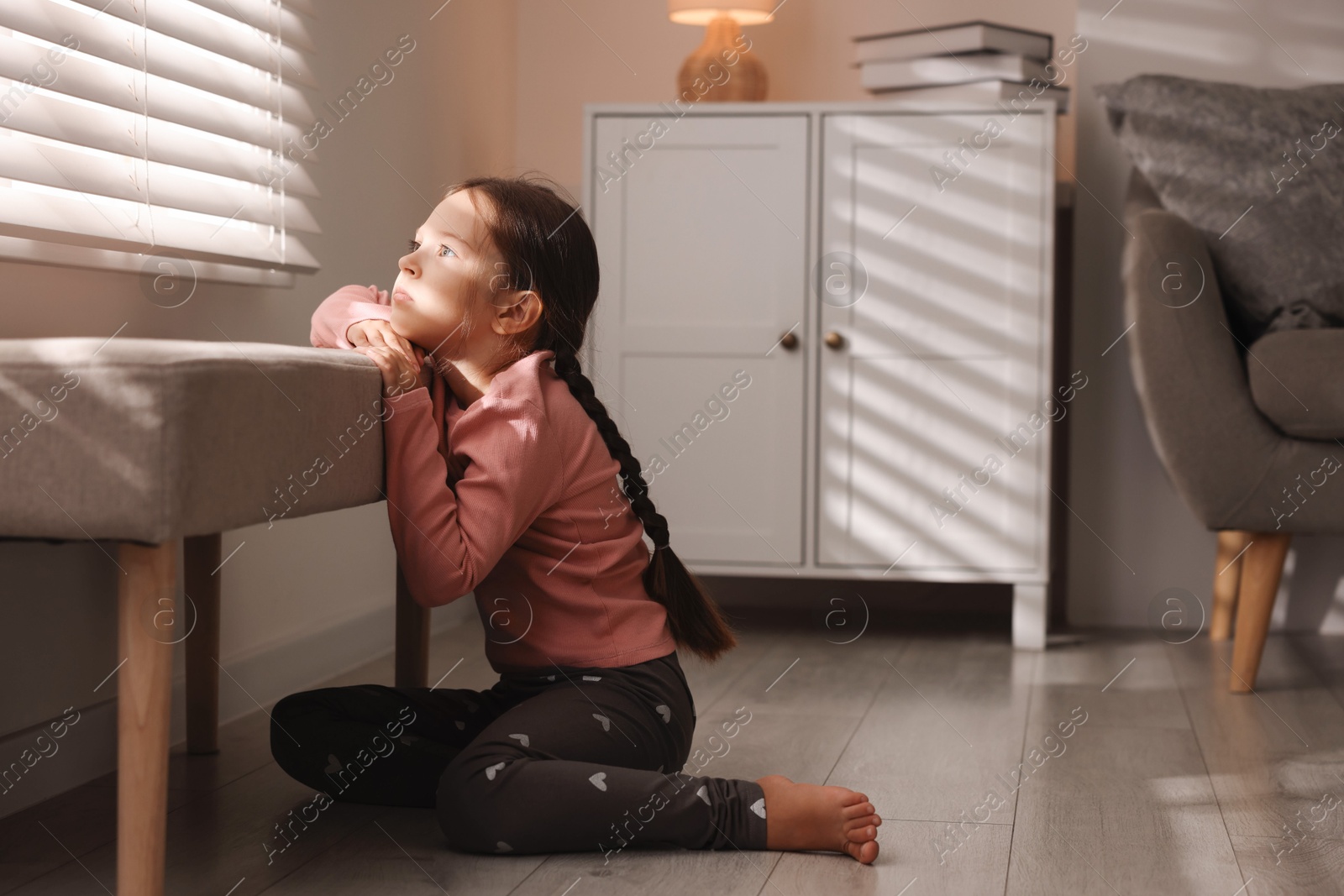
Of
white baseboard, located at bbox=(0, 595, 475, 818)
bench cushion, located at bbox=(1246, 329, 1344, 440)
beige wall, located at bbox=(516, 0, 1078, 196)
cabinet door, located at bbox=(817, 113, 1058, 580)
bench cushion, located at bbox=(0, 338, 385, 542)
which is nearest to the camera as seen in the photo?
bench cushion, located at bbox=(0, 338, 385, 542)

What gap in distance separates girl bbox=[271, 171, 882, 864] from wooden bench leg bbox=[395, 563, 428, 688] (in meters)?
0.12

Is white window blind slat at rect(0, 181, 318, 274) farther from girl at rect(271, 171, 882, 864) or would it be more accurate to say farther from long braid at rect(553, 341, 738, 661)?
long braid at rect(553, 341, 738, 661)

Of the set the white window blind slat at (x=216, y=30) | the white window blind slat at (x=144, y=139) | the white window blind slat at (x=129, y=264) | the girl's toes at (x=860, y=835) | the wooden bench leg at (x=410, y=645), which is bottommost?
the girl's toes at (x=860, y=835)

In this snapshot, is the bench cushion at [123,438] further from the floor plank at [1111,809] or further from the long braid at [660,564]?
the floor plank at [1111,809]

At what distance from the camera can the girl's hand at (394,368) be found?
1.09 meters

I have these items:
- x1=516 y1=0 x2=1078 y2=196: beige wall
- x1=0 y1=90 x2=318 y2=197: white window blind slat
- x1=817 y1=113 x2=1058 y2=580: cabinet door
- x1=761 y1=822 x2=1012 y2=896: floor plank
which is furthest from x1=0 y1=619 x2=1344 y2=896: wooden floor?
x1=516 y1=0 x2=1078 y2=196: beige wall

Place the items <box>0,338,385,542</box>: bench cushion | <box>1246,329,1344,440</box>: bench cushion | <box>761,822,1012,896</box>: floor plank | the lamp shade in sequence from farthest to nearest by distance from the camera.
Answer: the lamp shade
<box>1246,329,1344,440</box>: bench cushion
<box>761,822,1012,896</box>: floor plank
<box>0,338,385,542</box>: bench cushion

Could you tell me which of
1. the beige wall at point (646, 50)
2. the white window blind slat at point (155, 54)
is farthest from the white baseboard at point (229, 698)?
Answer: the beige wall at point (646, 50)

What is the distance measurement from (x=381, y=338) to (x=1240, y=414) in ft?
3.97

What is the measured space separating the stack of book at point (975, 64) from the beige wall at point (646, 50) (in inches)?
11.5

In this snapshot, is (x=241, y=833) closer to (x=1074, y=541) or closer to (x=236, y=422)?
(x=236, y=422)

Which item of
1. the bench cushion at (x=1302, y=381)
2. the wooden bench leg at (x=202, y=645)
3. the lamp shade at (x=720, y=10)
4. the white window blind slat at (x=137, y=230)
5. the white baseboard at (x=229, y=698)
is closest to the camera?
the white window blind slat at (x=137, y=230)

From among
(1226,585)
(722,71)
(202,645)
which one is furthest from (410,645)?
(1226,585)

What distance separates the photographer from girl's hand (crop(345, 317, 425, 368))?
1.15 metres
